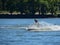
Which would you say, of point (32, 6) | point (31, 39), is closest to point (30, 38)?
point (31, 39)

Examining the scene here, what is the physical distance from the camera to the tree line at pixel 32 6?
461 ft

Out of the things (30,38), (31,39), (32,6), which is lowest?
(32,6)

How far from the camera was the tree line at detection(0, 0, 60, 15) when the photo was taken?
461ft

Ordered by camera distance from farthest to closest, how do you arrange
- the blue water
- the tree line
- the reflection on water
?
1. the tree line
2. the blue water
3. the reflection on water

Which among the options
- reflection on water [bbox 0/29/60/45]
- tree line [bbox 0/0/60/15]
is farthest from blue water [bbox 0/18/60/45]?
tree line [bbox 0/0/60/15]

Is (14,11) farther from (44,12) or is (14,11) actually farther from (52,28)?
(52,28)

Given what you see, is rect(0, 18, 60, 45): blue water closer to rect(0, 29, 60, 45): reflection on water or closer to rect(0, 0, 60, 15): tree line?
rect(0, 29, 60, 45): reflection on water

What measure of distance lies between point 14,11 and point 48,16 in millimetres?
14976

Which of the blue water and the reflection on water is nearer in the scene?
the reflection on water

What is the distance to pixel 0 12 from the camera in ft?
494

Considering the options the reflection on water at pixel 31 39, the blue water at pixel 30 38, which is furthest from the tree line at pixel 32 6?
the reflection on water at pixel 31 39

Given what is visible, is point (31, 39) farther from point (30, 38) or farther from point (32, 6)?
point (32, 6)

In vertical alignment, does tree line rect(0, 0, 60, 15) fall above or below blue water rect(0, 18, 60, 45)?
below

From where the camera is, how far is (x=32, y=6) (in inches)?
5620
